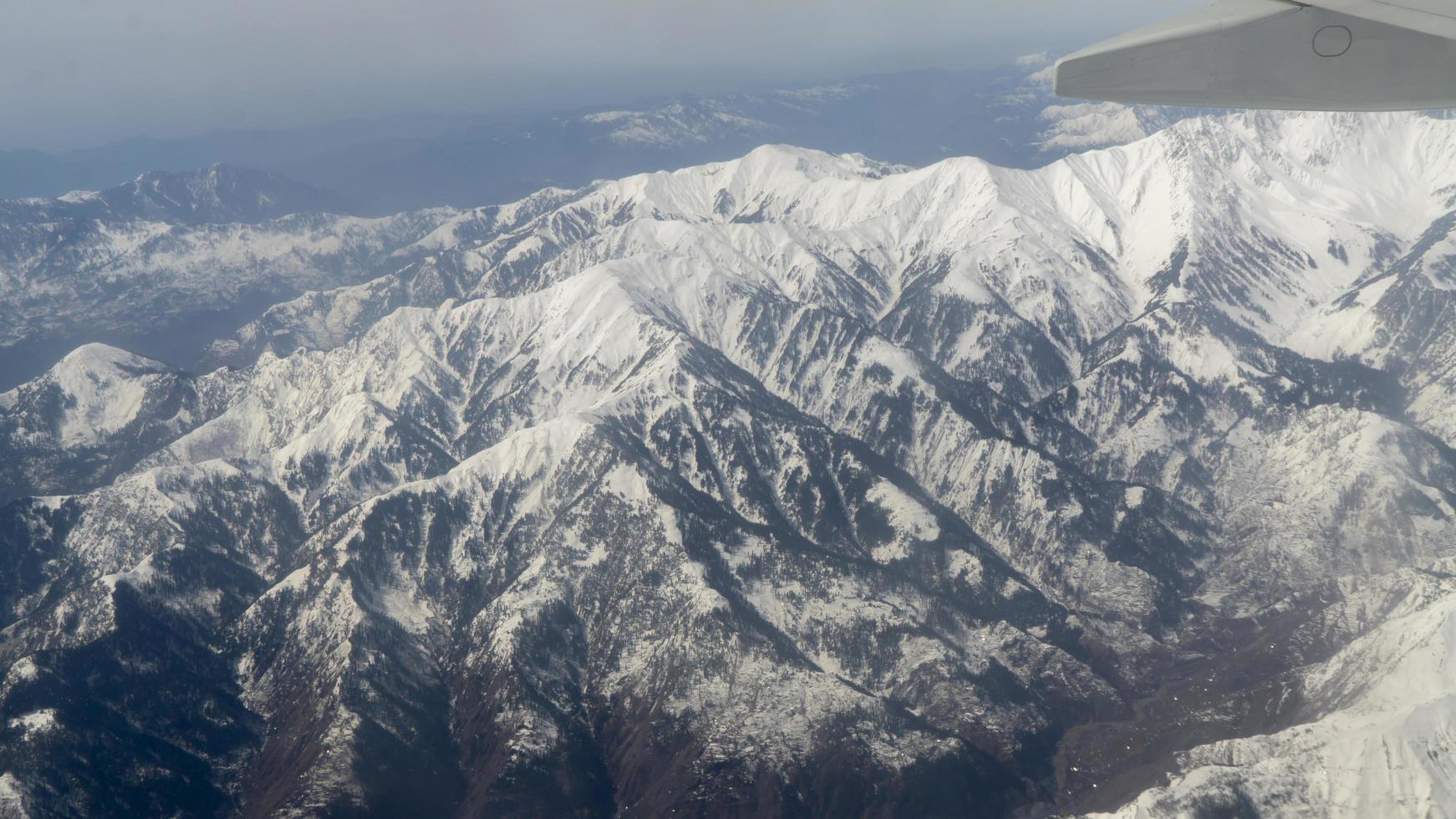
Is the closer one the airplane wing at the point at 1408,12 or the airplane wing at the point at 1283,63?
the airplane wing at the point at 1408,12

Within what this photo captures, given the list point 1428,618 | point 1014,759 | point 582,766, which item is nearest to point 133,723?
point 582,766

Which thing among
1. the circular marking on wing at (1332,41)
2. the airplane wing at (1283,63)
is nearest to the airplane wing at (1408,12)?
the airplane wing at (1283,63)

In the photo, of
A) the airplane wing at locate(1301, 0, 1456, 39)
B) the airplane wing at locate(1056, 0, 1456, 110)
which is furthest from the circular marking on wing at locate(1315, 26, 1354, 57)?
the airplane wing at locate(1301, 0, 1456, 39)

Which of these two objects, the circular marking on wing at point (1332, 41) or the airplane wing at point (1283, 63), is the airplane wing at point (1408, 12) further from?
the circular marking on wing at point (1332, 41)

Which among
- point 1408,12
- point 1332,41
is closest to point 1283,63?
point 1332,41

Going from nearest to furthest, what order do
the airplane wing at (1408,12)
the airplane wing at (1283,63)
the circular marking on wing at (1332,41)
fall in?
the airplane wing at (1408,12)
the airplane wing at (1283,63)
the circular marking on wing at (1332,41)

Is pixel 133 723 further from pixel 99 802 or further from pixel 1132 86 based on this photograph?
pixel 1132 86
